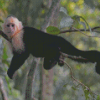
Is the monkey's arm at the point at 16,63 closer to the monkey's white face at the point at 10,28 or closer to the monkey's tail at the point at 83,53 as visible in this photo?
the monkey's white face at the point at 10,28

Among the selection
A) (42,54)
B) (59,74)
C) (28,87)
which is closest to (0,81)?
(28,87)

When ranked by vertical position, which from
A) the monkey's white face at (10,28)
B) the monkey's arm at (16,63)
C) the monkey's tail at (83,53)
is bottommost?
the monkey's arm at (16,63)

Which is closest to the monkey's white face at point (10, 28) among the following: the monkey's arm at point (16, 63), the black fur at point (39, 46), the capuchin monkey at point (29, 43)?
the capuchin monkey at point (29, 43)

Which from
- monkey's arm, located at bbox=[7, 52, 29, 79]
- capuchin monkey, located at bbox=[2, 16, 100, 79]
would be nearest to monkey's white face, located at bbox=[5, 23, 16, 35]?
capuchin monkey, located at bbox=[2, 16, 100, 79]

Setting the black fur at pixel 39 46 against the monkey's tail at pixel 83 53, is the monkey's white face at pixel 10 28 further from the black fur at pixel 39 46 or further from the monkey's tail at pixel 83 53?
the monkey's tail at pixel 83 53

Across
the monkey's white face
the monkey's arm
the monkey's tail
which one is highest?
the monkey's white face

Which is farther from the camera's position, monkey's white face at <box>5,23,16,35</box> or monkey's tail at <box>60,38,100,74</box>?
monkey's white face at <box>5,23,16,35</box>

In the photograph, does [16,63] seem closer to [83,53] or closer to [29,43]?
[29,43]

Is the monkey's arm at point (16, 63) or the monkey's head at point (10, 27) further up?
the monkey's head at point (10, 27)

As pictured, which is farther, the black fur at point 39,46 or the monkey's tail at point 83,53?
the black fur at point 39,46

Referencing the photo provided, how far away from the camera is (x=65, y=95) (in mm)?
6379

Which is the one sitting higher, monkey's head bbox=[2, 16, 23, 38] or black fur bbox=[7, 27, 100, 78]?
monkey's head bbox=[2, 16, 23, 38]

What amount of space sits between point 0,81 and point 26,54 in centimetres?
106

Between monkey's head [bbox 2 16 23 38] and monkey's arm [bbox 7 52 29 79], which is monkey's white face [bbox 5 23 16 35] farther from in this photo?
monkey's arm [bbox 7 52 29 79]
